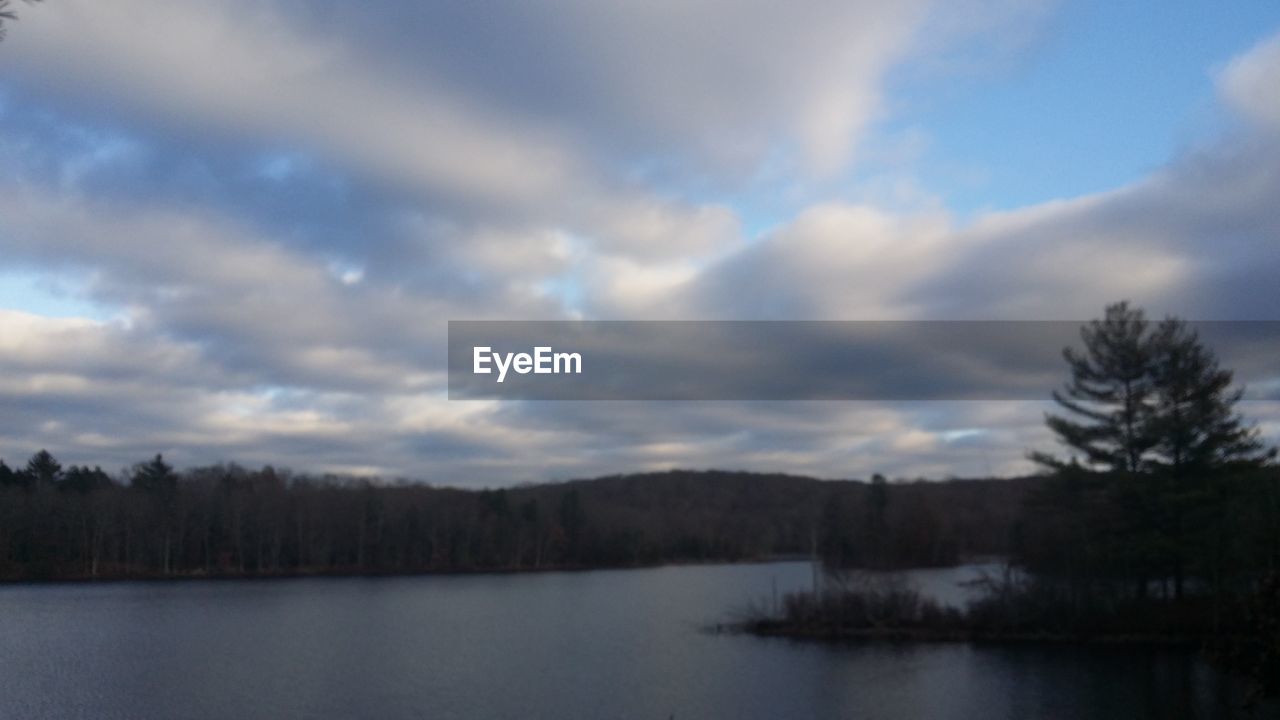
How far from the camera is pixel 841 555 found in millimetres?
55844

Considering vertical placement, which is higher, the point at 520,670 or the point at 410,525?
the point at 410,525

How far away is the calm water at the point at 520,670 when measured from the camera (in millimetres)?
25406

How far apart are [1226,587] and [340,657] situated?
27.3 metres

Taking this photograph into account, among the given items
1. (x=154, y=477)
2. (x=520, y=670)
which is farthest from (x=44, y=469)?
(x=520, y=670)

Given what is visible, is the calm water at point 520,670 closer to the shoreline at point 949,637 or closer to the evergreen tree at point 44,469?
the shoreline at point 949,637

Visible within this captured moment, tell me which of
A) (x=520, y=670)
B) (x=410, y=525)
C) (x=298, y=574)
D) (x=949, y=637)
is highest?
(x=410, y=525)

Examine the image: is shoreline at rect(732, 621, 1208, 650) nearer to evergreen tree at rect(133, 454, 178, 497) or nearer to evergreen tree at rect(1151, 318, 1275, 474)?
evergreen tree at rect(1151, 318, 1275, 474)

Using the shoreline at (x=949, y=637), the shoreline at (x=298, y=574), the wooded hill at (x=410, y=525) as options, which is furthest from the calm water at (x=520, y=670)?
the shoreline at (x=298, y=574)

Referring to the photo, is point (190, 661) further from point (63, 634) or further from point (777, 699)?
point (777, 699)

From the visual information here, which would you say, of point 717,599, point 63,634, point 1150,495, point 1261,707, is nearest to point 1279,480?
point 1150,495

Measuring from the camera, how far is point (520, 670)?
32125mm

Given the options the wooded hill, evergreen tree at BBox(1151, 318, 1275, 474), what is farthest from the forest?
the wooded hill

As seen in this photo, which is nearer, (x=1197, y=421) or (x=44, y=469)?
(x=1197, y=421)

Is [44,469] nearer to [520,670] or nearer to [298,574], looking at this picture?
[298,574]
